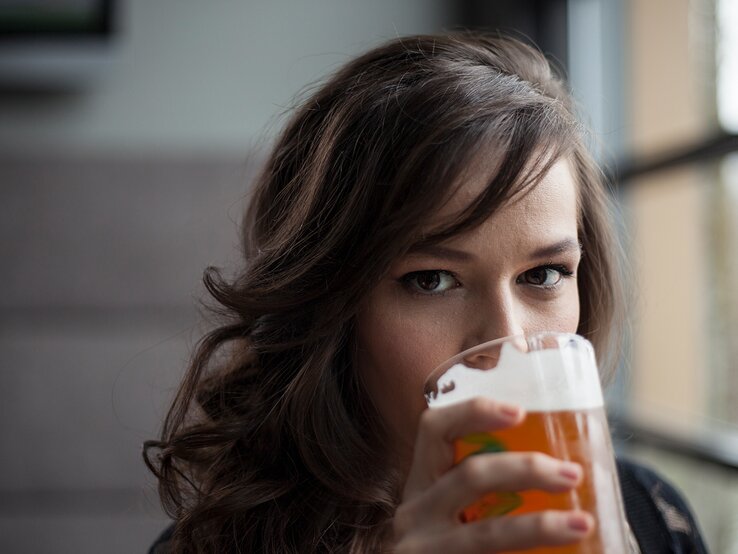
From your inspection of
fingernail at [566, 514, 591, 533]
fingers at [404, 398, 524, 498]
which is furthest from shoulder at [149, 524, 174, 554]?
fingernail at [566, 514, 591, 533]

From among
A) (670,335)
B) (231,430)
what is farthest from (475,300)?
(670,335)

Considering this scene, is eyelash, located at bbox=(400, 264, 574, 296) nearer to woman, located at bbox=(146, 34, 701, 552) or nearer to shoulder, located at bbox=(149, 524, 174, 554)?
woman, located at bbox=(146, 34, 701, 552)

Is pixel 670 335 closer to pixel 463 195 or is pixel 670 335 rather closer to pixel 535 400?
pixel 463 195

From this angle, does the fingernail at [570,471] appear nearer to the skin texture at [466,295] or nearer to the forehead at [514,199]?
the skin texture at [466,295]

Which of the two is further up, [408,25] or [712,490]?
[408,25]

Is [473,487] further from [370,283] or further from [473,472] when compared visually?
[370,283]

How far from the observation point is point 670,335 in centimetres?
200

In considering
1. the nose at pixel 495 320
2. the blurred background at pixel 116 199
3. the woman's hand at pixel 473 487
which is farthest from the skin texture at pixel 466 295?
the blurred background at pixel 116 199

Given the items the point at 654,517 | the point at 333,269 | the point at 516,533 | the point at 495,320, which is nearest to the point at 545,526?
the point at 516,533

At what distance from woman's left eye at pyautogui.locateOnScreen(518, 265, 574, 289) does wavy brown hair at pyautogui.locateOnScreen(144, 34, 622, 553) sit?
0.30 ft

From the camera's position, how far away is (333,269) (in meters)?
0.96

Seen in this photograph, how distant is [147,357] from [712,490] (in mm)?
1566

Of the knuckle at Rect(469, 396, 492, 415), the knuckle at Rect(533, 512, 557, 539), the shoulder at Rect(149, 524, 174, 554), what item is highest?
the knuckle at Rect(469, 396, 492, 415)

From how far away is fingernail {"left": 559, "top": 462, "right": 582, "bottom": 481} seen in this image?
1.95ft
